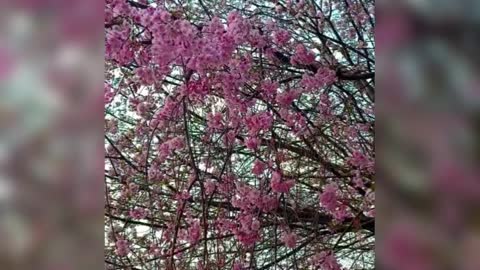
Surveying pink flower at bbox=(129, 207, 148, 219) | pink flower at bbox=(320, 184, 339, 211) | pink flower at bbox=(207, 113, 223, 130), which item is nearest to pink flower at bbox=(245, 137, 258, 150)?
pink flower at bbox=(207, 113, 223, 130)

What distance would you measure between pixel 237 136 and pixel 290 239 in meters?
0.43

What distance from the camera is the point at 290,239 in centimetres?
196

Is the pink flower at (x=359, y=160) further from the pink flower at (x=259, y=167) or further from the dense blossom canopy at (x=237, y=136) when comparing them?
the pink flower at (x=259, y=167)

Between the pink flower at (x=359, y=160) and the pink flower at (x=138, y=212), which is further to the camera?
the pink flower at (x=138, y=212)

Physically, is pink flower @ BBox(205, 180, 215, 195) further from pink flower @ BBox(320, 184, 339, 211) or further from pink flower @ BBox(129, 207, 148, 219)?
pink flower @ BBox(320, 184, 339, 211)

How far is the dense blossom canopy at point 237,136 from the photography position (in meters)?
1.92

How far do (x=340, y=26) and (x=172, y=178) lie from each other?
85 centimetres

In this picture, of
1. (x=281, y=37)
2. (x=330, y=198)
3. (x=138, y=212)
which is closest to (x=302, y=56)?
(x=281, y=37)

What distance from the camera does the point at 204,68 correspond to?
1927mm

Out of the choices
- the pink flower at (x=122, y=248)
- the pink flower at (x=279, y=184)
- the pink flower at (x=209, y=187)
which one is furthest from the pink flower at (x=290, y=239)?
the pink flower at (x=122, y=248)

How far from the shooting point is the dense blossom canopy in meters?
1.92

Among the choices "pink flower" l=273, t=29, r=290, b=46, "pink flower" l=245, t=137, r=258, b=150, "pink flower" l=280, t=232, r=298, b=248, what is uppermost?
"pink flower" l=273, t=29, r=290, b=46
